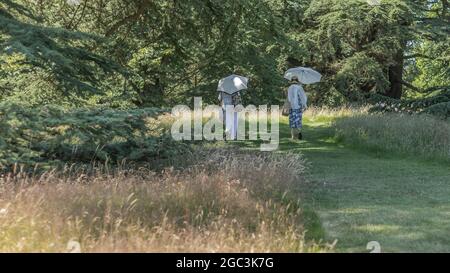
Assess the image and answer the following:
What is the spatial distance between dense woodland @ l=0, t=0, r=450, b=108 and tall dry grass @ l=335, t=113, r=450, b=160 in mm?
2743

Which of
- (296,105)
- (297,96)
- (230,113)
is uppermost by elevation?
(297,96)

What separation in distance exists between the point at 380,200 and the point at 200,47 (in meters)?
13.5

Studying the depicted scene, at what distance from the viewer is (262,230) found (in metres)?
5.45

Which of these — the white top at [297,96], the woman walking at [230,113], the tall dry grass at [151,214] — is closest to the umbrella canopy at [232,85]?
the woman walking at [230,113]

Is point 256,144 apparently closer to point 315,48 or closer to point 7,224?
point 7,224

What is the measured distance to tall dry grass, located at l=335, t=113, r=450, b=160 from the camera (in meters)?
12.9

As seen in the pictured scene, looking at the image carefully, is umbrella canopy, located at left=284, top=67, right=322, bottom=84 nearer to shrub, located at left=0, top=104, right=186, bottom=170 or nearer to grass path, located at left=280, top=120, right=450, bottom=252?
grass path, located at left=280, top=120, right=450, bottom=252

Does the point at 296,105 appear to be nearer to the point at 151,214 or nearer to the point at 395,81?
the point at 151,214

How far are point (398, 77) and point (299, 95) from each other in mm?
15497

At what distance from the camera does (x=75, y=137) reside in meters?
8.05

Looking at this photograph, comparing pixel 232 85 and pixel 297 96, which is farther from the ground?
pixel 232 85

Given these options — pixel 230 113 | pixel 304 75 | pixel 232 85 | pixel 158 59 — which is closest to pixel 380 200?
pixel 230 113

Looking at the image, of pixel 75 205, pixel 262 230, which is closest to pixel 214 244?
pixel 262 230

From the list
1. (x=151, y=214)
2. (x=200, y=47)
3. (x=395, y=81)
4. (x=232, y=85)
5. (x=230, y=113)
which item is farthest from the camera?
(x=395, y=81)
